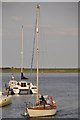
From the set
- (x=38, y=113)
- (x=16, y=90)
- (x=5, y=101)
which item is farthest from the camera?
(x=16, y=90)


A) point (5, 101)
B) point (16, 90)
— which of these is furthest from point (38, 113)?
point (16, 90)

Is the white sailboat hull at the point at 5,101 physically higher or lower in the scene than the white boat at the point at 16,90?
lower

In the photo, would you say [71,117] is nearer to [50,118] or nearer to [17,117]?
[50,118]

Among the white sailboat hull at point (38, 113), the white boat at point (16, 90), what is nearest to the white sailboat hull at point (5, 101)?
the white sailboat hull at point (38, 113)

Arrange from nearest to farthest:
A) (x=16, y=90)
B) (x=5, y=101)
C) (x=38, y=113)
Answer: (x=38, y=113) < (x=5, y=101) < (x=16, y=90)

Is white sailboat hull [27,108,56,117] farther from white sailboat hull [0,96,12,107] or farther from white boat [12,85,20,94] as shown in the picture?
white boat [12,85,20,94]

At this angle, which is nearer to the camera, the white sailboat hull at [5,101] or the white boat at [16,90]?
the white sailboat hull at [5,101]

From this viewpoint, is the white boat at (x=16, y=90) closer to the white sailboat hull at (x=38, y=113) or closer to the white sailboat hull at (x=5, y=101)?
the white sailboat hull at (x=5, y=101)

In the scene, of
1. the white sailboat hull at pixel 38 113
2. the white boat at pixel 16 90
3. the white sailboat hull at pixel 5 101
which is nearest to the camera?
the white sailboat hull at pixel 38 113

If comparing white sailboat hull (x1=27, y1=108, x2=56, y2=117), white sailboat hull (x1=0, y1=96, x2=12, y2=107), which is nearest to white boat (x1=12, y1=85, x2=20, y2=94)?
white sailboat hull (x1=0, y1=96, x2=12, y2=107)

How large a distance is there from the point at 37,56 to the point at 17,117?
8.66 m

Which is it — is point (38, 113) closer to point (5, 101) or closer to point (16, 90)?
point (5, 101)

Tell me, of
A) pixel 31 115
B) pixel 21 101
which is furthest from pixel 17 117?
pixel 21 101

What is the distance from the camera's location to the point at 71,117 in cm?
6056
